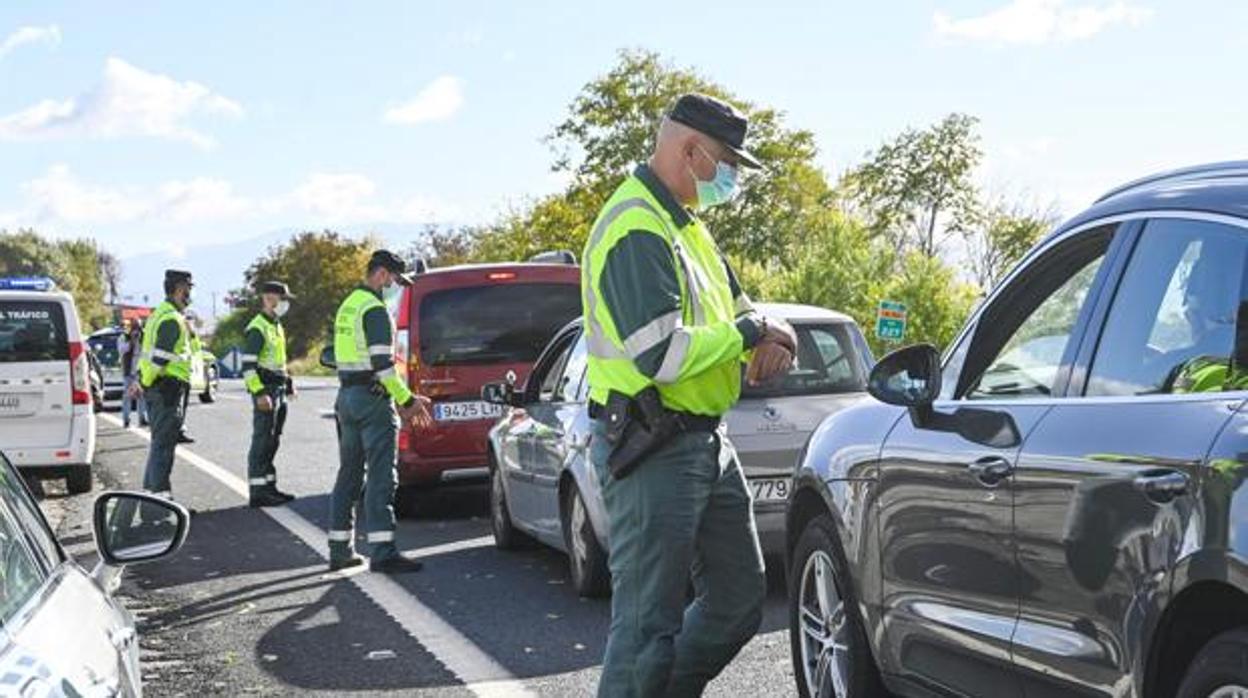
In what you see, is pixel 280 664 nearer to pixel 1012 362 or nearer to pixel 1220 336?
pixel 1012 362

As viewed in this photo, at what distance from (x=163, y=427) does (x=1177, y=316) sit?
408 inches

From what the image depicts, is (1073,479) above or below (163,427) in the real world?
above

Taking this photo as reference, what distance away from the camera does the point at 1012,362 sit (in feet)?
15.3

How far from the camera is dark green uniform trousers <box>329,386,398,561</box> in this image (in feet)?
32.7

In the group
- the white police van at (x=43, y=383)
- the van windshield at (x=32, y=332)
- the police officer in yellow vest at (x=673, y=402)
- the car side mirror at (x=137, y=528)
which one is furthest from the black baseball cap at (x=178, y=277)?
the car side mirror at (x=137, y=528)

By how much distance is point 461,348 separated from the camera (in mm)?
12805

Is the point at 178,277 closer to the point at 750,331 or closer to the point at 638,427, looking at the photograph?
the point at 638,427

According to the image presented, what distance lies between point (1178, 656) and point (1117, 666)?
0.17 m

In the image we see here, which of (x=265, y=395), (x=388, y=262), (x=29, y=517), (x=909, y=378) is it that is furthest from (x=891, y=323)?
(x=29, y=517)

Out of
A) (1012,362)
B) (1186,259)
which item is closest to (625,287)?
(1012,362)

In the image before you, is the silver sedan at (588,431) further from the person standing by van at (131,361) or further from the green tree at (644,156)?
the green tree at (644,156)

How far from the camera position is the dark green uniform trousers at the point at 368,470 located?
9977mm

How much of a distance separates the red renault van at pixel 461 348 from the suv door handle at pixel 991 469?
28.1ft

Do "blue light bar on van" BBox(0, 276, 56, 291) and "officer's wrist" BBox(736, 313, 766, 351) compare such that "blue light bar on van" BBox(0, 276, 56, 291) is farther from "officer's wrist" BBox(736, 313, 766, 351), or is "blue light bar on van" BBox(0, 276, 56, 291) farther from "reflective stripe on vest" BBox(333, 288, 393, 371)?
"officer's wrist" BBox(736, 313, 766, 351)
